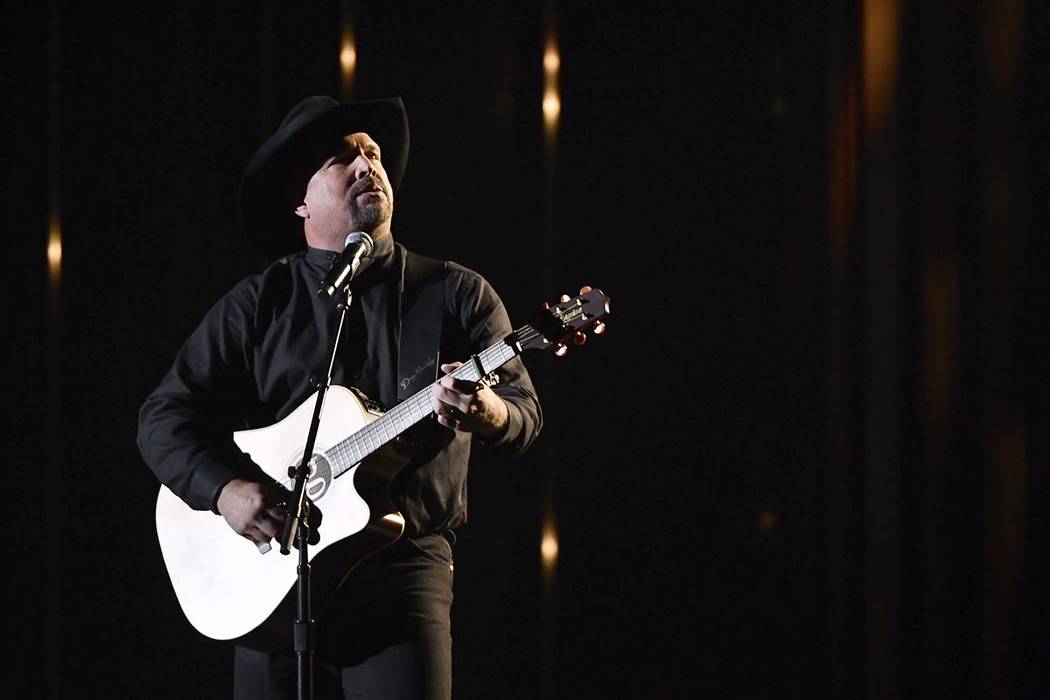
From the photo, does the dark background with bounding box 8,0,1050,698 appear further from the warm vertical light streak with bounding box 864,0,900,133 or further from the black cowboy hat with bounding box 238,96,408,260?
the black cowboy hat with bounding box 238,96,408,260

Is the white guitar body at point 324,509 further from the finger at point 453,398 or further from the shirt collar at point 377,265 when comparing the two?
the shirt collar at point 377,265

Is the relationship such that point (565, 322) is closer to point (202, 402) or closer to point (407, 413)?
point (407, 413)

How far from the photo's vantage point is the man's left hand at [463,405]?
73.8 inches

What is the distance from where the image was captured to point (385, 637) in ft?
6.47

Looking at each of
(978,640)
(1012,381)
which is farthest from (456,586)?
(1012,381)

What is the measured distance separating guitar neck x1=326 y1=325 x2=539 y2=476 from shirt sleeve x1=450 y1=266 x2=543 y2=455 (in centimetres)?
12

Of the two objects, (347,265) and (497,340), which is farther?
(497,340)

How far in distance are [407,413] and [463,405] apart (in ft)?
0.48

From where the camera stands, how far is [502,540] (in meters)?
2.80

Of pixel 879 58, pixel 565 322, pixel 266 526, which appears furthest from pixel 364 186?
pixel 879 58

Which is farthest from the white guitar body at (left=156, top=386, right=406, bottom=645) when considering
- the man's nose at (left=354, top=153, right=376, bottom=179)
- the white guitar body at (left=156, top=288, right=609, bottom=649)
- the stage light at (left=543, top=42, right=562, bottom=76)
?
the stage light at (left=543, top=42, right=562, bottom=76)

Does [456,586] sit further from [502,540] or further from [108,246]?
[108,246]

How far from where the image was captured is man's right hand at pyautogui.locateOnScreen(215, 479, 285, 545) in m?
2.06

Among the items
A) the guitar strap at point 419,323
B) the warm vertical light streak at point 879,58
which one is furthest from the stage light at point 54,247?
the warm vertical light streak at point 879,58
